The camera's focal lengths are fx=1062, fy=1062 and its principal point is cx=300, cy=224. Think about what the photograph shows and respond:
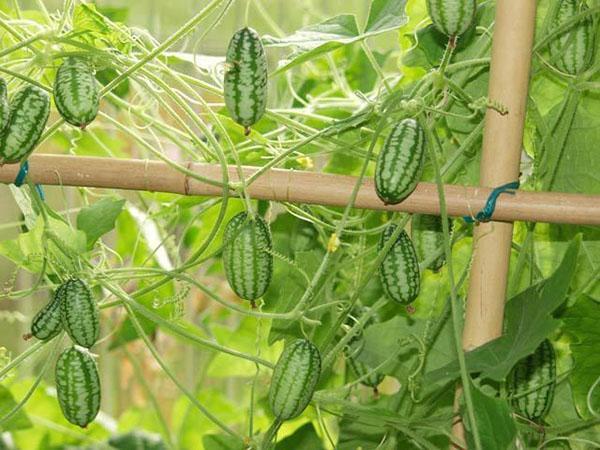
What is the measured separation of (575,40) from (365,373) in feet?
1.35

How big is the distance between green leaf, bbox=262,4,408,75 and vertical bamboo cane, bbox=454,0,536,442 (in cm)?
13

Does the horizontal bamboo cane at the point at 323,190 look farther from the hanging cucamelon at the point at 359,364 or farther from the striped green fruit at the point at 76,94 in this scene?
the hanging cucamelon at the point at 359,364

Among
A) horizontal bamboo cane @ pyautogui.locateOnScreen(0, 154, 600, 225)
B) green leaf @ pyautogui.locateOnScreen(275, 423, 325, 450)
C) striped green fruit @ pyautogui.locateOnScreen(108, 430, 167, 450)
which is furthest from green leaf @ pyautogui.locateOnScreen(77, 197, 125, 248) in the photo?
striped green fruit @ pyautogui.locateOnScreen(108, 430, 167, 450)

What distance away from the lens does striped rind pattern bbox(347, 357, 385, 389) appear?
1.13 meters

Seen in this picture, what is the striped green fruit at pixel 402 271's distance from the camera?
94 cm

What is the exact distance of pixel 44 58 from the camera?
2.95ft

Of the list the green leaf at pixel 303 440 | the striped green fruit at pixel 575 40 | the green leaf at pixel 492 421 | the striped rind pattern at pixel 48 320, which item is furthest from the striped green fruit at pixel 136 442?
the striped green fruit at pixel 575 40

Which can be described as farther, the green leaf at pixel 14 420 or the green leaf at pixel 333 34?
the green leaf at pixel 14 420

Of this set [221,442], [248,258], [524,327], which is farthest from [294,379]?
[221,442]

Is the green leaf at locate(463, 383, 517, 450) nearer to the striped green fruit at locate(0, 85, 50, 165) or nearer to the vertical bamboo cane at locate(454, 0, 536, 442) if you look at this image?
the vertical bamboo cane at locate(454, 0, 536, 442)

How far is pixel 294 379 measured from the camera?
90cm

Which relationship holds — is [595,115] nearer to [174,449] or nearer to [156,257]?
[156,257]

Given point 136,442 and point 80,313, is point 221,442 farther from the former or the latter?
point 80,313

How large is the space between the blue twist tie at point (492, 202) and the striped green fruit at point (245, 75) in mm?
217
